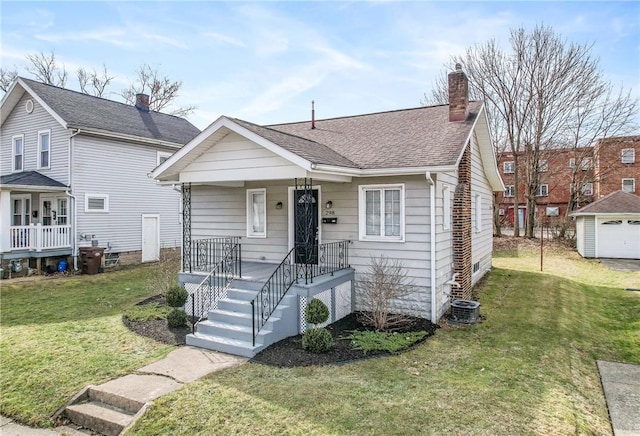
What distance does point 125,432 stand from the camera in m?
4.53

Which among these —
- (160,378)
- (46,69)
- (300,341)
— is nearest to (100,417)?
(160,378)

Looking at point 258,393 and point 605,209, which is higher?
point 605,209

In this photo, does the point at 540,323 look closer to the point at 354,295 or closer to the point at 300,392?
the point at 354,295

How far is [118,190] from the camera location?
17.7 meters

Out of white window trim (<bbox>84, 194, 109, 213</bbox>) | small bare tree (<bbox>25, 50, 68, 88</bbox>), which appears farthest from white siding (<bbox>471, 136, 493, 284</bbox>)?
small bare tree (<bbox>25, 50, 68, 88</bbox>)

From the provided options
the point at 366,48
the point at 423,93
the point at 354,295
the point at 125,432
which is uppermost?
the point at 423,93

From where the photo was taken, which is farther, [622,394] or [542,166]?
[542,166]

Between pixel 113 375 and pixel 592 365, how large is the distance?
7715 millimetres

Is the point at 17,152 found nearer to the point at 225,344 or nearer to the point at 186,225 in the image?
the point at 186,225

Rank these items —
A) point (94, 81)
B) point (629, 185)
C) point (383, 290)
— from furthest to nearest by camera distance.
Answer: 1. point (629, 185)
2. point (94, 81)
3. point (383, 290)

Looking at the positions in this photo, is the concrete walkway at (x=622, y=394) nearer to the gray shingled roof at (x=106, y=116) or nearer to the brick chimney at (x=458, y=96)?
Result: the brick chimney at (x=458, y=96)

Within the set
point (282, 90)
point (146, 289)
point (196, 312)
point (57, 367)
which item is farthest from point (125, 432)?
point (282, 90)

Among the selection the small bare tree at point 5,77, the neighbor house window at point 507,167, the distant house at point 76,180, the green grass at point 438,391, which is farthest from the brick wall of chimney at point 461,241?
the small bare tree at point 5,77

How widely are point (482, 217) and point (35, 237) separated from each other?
56.0 feet
